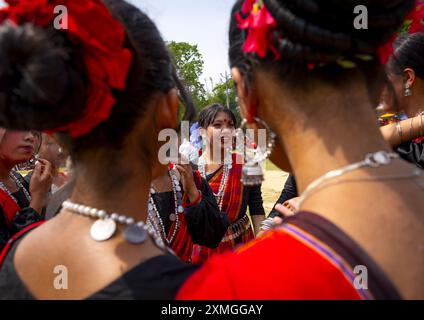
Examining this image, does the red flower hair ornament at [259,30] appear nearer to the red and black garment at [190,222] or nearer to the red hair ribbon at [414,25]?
the red hair ribbon at [414,25]

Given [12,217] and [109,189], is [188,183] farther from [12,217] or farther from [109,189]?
[109,189]

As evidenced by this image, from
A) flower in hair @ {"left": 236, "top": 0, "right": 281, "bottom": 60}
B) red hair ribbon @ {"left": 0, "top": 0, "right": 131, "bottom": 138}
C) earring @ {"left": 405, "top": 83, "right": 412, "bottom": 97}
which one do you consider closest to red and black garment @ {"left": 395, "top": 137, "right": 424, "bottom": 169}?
earring @ {"left": 405, "top": 83, "right": 412, "bottom": 97}

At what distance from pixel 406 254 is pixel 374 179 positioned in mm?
195

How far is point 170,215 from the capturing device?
8.46 ft

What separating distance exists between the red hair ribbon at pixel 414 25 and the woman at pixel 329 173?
0.10 ft

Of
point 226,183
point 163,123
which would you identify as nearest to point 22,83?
point 163,123

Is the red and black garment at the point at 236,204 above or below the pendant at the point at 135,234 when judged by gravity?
below

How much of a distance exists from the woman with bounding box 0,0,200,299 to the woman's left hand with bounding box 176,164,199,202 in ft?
4.04

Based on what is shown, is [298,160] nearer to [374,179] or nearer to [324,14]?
[374,179]

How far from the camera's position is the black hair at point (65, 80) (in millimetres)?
1018

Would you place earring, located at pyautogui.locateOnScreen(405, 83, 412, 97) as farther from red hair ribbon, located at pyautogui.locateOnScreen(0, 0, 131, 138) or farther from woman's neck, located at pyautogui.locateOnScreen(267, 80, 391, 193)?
red hair ribbon, located at pyautogui.locateOnScreen(0, 0, 131, 138)

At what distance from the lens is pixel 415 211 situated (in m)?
1.03

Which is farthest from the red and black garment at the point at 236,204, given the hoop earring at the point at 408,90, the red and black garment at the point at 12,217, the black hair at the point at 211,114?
the red and black garment at the point at 12,217

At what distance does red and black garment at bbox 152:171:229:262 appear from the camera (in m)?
2.57
